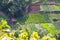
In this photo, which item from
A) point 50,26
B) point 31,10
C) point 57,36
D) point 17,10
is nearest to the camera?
point 57,36

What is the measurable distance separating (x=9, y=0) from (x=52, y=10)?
17.7 ft

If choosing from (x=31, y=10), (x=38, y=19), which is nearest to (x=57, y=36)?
(x=38, y=19)

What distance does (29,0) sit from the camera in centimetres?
3944

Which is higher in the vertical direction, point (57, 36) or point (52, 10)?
point (52, 10)

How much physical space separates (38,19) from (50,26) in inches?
111

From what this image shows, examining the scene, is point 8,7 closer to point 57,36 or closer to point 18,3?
point 18,3

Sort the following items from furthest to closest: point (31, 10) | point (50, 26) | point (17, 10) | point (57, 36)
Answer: point (31, 10)
point (17, 10)
point (50, 26)
point (57, 36)

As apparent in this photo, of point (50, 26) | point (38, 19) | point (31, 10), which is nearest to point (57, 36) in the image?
point (50, 26)

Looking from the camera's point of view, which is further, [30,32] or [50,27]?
[50,27]

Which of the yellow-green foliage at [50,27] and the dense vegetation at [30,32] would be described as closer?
the dense vegetation at [30,32]

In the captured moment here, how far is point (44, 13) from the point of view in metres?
38.1

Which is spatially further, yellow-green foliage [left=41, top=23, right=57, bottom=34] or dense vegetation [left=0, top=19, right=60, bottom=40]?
yellow-green foliage [left=41, top=23, right=57, bottom=34]

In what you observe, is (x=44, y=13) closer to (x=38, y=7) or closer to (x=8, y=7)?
(x=38, y=7)

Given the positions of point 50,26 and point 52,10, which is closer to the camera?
point 50,26
